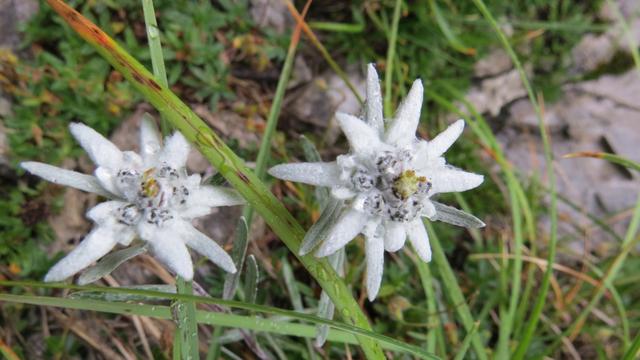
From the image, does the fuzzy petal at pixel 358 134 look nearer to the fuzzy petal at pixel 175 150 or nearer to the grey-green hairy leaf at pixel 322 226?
the grey-green hairy leaf at pixel 322 226

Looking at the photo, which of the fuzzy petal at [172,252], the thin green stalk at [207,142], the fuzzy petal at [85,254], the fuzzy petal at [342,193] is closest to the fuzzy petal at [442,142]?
the fuzzy petal at [342,193]

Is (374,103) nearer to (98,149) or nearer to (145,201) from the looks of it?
(145,201)

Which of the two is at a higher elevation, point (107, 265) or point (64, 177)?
point (64, 177)

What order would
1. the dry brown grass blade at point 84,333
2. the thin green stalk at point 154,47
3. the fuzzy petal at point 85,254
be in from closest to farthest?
the fuzzy petal at point 85,254, the thin green stalk at point 154,47, the dry brown grass blade at point 84,333

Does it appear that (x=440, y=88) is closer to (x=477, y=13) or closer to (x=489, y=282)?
(x=477, y=13)

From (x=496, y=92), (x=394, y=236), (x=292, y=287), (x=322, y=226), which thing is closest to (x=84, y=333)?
(x=292, y=287)

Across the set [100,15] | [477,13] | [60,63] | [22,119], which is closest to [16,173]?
[22,119]

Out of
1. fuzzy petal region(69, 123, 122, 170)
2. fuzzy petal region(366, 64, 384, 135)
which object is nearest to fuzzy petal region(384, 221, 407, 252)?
fuzzy petal region(366, 64, 384, 135)
